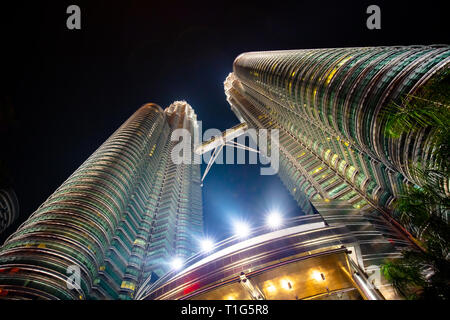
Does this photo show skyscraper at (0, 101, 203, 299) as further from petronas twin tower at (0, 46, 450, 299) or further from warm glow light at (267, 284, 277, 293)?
warm glow light at (267, 284, 277, 293)

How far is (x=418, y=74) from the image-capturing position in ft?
112

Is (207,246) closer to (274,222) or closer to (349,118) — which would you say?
(274,222)

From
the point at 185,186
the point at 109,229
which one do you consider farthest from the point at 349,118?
the point at 185,186

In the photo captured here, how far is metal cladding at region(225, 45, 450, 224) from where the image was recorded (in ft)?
117

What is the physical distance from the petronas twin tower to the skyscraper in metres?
0.23

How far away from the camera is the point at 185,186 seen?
106312 mm

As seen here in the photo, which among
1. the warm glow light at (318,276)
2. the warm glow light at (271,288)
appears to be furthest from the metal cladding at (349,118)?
the warm glow light at (271,288)

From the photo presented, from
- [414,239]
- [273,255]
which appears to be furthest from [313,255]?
[414,239]

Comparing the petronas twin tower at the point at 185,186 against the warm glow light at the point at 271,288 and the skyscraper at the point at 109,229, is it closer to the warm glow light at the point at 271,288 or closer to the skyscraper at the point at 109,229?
the skyscraper at the point at 109,229

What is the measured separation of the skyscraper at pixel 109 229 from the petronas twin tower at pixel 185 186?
23 cm

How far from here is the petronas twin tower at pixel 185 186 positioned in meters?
37.4

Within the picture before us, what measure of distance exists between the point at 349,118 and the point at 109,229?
2128 inches

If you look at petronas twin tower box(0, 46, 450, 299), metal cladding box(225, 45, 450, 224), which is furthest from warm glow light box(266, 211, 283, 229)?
metal cladding box(225, 45, 450, 224)
